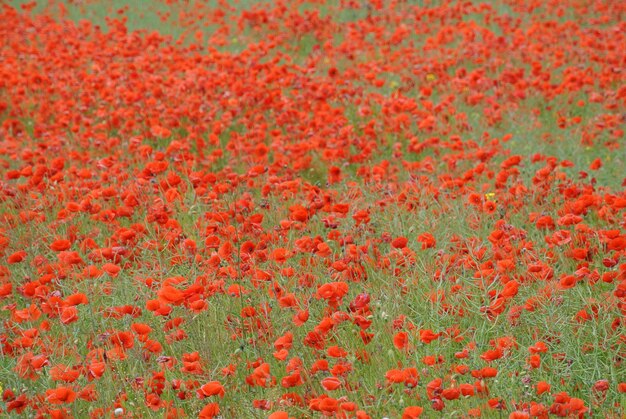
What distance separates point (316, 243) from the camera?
3.43m

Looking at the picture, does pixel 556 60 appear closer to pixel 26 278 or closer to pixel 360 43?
pixel 360 43

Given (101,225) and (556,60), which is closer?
(101,225)

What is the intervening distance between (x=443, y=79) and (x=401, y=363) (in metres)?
4.40

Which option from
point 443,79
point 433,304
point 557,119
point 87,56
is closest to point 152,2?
point 87,56

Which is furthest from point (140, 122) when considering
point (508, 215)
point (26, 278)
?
point (508, 215)

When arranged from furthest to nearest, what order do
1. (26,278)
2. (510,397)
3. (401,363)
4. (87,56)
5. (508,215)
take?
1. (87,56)
2. (508,215)
3. (26,278)
4. (401,363)
5. (510,397)

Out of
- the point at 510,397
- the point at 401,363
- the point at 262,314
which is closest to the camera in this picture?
the point at 510,397

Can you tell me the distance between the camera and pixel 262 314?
126 inches

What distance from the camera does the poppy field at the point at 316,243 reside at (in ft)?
9.09

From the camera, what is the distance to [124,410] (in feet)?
9.15

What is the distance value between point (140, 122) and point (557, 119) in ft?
10.4

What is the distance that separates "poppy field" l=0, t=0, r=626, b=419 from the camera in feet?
9.09

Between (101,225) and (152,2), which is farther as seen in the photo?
(152,2)

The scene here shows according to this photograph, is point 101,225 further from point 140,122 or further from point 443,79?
point 443,79
